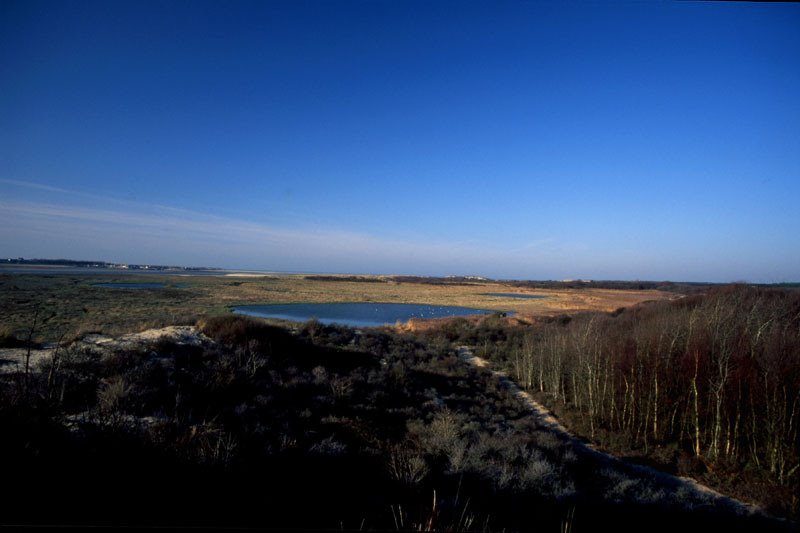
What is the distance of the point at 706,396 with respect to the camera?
1146cm

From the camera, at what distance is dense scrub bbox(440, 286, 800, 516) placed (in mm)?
9312

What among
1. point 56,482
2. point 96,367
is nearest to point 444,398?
point 96,367

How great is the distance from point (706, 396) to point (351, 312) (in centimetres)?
3878

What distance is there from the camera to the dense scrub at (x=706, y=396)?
931cm

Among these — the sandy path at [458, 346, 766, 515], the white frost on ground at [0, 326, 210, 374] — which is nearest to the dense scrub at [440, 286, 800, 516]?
the sandy path at [458, 346, 766, 515]

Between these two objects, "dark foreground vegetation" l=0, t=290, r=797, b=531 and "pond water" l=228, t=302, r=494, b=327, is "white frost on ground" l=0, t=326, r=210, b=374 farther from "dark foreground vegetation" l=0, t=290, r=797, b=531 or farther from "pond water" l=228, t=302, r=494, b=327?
"pond water" l=228, t=302, r=494, b=327

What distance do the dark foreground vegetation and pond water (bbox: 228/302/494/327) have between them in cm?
2415

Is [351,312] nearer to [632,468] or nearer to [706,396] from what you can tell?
[632,468]

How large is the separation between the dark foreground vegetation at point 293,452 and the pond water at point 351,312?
24.2 meters

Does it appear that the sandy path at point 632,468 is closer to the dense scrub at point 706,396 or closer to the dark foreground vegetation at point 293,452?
the dark foreground vegetation at point 293,452

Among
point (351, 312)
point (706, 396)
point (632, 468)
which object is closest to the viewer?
point (632, 468)

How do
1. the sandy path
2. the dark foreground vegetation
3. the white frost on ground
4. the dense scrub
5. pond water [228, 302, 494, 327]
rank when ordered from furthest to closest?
1. pond water [228, 302, 494, 327]
2. the dense scrub
3. the white frost on ground
4. the sandy path
5. the dark foreground vegetation

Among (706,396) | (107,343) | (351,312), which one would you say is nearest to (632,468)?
(706,396)

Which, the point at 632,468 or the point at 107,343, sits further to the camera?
the point at 107,343
